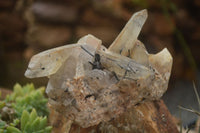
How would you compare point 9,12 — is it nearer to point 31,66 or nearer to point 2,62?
point 2,62

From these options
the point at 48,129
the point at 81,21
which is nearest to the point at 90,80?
the point at 48,129

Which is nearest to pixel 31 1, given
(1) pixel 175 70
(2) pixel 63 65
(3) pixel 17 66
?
(3) pixel 17 66

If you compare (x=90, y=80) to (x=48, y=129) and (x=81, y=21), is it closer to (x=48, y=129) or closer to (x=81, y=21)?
(x=48, y=129)

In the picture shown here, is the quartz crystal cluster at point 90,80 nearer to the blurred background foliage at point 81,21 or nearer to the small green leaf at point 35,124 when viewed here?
the small green leaf at point 35,124

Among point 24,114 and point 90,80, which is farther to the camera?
point 24,114

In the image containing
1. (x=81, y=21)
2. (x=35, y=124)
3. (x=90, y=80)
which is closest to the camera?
A: (x=90, y=80)

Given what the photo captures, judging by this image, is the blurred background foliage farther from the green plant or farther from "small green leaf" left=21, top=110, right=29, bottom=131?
"small green leaf" left=21, top=110, right=29, bottom=131

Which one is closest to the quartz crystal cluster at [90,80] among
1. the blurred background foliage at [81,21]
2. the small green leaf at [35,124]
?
the small green leaf at [35,124]

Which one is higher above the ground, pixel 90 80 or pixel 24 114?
pixel 90 80
